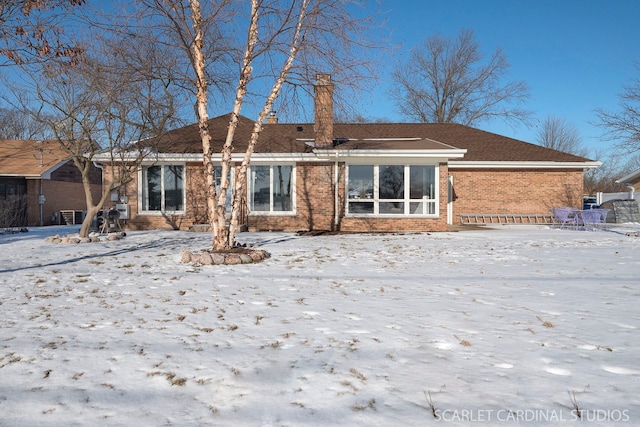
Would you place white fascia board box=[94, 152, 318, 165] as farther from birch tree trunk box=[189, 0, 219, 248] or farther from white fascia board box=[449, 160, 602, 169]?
white fascia board box=[449, 160, 602, 169]

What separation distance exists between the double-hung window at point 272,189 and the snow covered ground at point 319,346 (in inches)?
298

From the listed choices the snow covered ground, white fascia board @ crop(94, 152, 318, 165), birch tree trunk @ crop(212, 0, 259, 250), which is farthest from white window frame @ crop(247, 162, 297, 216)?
the snow covered ground

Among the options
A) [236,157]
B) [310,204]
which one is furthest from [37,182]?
[310,204]

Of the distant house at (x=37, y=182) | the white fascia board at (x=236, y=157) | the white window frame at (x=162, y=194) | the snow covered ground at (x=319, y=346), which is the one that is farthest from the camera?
the distant house at (x=37, y=182)

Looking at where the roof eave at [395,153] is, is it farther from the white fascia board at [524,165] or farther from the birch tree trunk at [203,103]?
the birch tree trunk at [203,103]

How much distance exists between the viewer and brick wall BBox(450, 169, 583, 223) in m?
16.6

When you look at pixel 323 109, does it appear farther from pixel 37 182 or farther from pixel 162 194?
pixel 37 182

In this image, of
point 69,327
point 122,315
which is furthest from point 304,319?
point 69,327

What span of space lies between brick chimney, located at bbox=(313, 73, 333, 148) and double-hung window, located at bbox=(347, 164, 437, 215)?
1314 millimetres

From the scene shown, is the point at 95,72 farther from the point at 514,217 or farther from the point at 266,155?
the point at 514,217

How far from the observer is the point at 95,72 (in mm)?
8156

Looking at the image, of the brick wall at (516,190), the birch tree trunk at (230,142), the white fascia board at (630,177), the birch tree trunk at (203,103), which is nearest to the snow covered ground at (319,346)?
the birch tree trunk at (230,142)

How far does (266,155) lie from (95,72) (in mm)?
6208

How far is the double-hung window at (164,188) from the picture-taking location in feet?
47.1
